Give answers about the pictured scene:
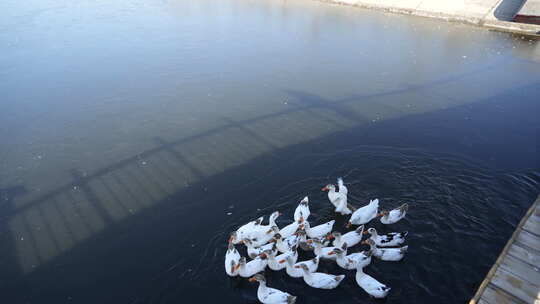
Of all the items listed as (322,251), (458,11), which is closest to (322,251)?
(322,251)

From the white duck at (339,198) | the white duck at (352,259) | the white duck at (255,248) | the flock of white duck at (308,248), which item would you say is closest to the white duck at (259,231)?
the flock of white duck at (308,248)

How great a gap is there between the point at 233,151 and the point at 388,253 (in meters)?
6.13

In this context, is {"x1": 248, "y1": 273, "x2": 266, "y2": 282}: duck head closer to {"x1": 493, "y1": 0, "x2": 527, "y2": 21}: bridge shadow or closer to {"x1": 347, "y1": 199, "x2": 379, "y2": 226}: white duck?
{"x1": 347, "y1": 199, "x2": 379, "y2": 226}: white duck

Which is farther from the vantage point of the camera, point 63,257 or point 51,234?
point 51,234

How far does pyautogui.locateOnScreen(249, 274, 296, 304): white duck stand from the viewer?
7582 mm

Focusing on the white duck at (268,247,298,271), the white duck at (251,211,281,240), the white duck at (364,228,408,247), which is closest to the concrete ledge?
the white duck at (364,228,408,247)

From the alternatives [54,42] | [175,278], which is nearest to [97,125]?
[175,278]

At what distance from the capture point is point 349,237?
9.00 metres

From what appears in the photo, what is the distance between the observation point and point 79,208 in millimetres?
10234

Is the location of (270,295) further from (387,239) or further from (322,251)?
(387,239)

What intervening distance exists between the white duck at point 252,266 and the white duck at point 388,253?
2.54 metres

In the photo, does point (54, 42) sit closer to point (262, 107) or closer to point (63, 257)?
point (262, 107)

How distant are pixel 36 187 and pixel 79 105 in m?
5.31

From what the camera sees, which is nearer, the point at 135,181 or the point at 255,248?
the point at 255,248
